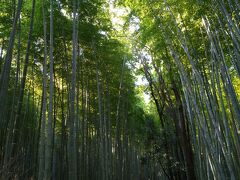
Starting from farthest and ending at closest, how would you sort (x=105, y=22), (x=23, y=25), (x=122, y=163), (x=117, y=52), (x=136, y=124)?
1. (x=136, y=124)
2. (x=122, y=163)
3. (x=117, y=52)
4. (x=105, y=22)
5. (x=23, y=25)

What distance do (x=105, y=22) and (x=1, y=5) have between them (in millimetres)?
2553

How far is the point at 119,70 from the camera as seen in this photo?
8961 mm

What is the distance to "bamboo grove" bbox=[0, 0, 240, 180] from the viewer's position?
4.51 m

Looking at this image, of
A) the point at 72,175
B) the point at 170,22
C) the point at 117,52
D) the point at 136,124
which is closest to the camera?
the point at 72,175

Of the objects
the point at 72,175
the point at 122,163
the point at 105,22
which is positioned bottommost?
the point at 72,175

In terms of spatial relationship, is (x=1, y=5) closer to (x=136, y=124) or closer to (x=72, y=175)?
(x=72, y=175)

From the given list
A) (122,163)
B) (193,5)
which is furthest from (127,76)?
(193,5)

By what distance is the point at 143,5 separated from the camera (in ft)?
19.9

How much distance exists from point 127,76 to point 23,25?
4115 mm

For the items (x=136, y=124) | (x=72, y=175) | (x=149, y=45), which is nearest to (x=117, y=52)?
(x=149, y=45)

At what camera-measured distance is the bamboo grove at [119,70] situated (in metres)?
4.51

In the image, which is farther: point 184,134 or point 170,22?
point 184,134

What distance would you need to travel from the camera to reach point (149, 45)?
24.7 ft

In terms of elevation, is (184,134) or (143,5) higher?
(143,5)
